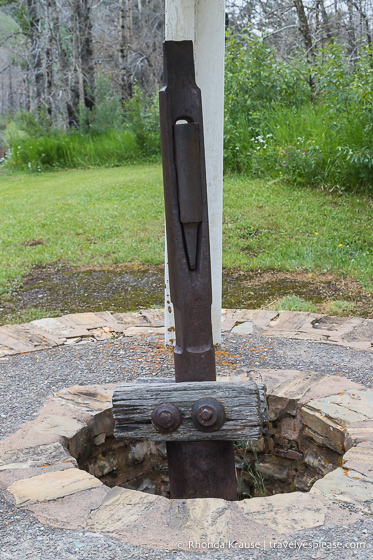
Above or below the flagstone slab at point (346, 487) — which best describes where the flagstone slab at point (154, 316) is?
below

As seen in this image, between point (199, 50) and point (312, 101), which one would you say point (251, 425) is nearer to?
point (199, 50)

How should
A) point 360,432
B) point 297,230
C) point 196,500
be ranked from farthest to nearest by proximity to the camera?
point 297,230 → point 360,432 → point 196,500

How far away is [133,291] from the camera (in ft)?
15.3

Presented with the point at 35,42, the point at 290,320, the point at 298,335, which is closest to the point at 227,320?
the point at 290,320

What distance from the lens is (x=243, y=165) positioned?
8.42 m

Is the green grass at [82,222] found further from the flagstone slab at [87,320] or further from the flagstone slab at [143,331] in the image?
the flagstone slab at [143,331]

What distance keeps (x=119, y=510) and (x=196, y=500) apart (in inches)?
9.6

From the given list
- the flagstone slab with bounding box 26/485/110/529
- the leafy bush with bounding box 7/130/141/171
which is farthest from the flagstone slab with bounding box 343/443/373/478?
the leafy bush with bounding box 7/130/141/171

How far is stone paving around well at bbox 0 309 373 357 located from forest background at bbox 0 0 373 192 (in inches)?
119

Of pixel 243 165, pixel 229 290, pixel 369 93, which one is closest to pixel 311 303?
pixel 229 290

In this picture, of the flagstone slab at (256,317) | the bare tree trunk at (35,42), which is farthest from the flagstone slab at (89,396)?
the bare tree trunk at (35,42)

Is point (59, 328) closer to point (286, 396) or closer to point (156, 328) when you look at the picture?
point (156, 328)

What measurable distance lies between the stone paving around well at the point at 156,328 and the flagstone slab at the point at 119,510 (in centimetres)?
165

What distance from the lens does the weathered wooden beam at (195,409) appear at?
6.15ft
